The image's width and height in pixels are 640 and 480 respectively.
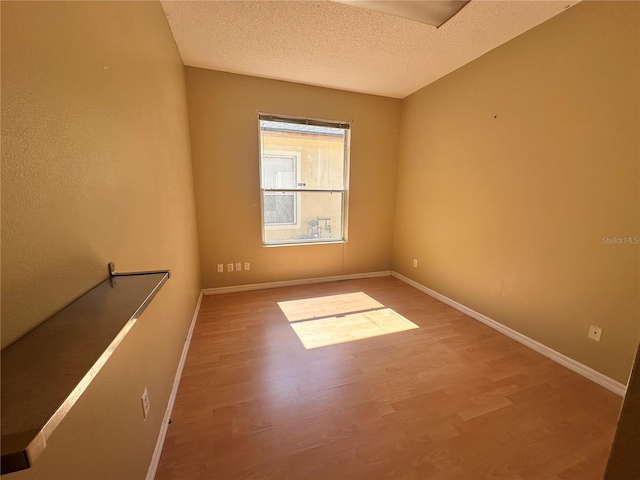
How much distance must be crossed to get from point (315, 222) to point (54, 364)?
10.5 ft

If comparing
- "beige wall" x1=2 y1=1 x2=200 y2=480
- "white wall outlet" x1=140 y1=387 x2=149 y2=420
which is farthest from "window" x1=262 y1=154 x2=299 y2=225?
"white wall outlet" x1=140 y1=387 x2=149 y2=420

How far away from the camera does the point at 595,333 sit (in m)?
1.79

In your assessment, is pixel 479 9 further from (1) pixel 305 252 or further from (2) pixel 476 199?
(1) pixel 305 252

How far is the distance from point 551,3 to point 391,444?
3073 mm

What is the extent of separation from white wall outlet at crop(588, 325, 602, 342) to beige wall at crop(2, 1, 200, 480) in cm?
284

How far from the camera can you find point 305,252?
3.57 meters

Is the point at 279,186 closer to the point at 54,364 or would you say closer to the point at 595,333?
the point at 54,364

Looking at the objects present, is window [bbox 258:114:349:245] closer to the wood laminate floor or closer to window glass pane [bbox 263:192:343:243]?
window glass pane [bbox 263:192:343:243]

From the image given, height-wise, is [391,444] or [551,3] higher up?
[551,3]

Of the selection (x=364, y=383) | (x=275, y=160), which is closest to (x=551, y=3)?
(x=275, y=160)

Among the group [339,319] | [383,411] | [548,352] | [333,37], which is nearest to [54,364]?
[383,411]

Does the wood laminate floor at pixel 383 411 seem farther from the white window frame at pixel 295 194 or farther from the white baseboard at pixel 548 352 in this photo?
the white window frame at pixel 295 194

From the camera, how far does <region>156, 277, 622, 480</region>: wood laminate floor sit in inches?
48.6

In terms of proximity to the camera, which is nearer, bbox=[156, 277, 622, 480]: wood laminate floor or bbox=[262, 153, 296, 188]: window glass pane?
bbox=[156, 277, 622, 480]: wood laminate floor
